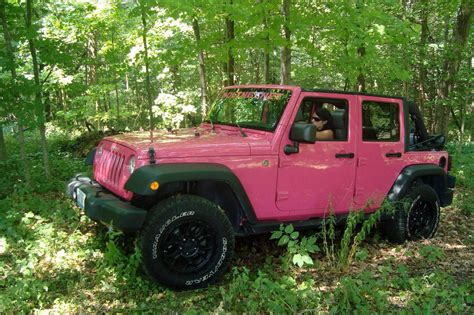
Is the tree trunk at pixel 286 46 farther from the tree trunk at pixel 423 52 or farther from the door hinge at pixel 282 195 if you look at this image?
the tree trunk at pixel 423 52

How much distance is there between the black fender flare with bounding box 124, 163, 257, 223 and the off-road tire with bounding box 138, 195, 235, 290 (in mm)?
253

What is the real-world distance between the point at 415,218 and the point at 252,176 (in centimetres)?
276

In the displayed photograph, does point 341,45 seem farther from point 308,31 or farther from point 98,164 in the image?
point 98,164

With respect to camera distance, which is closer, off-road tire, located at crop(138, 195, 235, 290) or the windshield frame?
off-road tire, located at crop(138, 195, 235, 290)

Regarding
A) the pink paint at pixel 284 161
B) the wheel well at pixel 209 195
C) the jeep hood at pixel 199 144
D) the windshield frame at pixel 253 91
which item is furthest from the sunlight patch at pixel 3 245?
the windshield frame at pixel 253 91

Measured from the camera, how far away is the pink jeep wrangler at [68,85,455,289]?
3783mm

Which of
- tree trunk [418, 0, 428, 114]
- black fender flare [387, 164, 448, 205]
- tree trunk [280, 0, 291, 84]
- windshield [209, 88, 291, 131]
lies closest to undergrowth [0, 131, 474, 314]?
black fender flare [387, 164, 448, 205]

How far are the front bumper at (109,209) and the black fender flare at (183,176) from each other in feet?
0.66

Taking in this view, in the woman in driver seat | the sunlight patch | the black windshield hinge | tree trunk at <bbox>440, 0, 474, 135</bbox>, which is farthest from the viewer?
tree trunk at <bbox>440, 0, 474, 135</bbox>

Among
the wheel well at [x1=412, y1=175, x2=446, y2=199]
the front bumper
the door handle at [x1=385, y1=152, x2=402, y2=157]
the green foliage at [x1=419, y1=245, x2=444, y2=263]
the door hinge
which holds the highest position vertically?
the door handle at [x1=385, y1=152, x2=402, y2=157]

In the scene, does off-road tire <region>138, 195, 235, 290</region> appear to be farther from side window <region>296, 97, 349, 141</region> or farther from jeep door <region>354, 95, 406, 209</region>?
jeep door <region>354, 95, 406, 209</region>

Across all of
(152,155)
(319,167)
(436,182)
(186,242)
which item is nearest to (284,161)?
(319,167)

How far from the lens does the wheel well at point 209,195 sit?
3.91 m

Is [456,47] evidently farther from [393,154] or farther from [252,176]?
[252,176]
